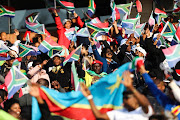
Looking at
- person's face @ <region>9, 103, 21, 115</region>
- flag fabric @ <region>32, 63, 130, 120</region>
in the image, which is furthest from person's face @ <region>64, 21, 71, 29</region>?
flag fabric @ <region>32, 63, 130, 120</region>

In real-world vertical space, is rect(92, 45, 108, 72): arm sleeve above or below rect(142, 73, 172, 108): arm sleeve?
below

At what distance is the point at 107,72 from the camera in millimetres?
9008

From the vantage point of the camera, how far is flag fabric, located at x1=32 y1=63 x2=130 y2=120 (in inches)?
236

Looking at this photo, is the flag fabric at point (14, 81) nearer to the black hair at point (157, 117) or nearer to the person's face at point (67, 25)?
the person's face at point (67, 25)

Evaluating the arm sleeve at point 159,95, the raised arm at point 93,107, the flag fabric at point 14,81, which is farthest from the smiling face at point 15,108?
the arm sleeve at point 159,95

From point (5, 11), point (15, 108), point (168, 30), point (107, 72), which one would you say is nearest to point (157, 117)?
point (15, 108)

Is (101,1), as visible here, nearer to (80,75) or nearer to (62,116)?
(80,75)

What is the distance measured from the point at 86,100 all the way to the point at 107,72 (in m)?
3.02

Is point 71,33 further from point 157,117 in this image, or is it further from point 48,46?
point 157,117

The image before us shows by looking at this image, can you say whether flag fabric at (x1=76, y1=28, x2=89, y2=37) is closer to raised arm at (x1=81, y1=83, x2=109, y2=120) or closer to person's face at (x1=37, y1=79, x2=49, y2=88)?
person's face at (x1=37, y1=79, x2=49, y2=88)

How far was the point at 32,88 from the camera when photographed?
5855mm

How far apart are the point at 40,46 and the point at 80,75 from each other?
147 cm

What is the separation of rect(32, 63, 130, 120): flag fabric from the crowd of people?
0.18m

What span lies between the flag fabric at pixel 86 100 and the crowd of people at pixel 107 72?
18cm
